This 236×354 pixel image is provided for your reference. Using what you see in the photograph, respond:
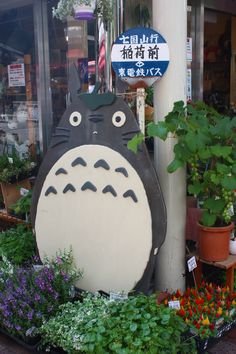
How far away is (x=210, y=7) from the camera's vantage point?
6277mm

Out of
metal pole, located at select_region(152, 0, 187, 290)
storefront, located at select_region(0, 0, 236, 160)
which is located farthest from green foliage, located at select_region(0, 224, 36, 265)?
storefront, located at select_region(0, 0, 236, 160)

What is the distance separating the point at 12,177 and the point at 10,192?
0.66 ft

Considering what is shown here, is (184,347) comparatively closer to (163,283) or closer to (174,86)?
(163,283)

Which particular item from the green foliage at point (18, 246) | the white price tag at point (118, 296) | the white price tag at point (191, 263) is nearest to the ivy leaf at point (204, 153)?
the white price tag at point (191, 263)

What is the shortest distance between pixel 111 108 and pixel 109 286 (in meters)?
1.26

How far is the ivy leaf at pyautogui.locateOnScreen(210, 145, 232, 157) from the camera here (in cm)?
279

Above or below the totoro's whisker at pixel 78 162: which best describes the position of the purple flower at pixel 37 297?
below

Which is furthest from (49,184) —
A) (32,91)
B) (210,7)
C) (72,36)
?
(210,7)

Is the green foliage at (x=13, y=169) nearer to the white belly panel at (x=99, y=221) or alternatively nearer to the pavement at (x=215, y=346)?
the white belly panel at (x=99, y=221)

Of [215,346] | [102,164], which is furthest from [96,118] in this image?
[215,346]

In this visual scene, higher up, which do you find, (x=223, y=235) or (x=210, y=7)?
(x=210, y=7)

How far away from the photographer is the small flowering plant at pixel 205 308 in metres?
2.90

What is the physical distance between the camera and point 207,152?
282 centimetres

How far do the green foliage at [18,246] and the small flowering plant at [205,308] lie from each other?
4.68 ft
